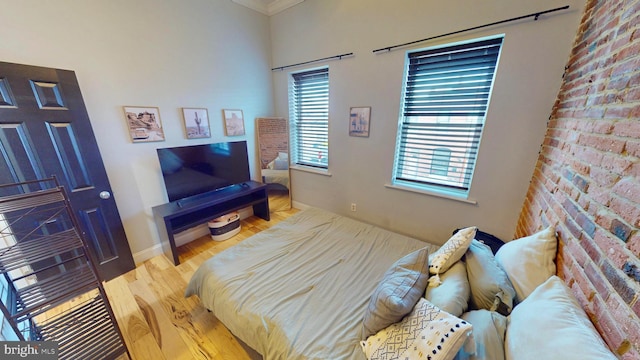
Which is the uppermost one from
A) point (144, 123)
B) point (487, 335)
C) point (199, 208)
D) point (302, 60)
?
point (302, 60)

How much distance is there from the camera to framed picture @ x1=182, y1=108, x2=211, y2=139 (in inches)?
93.2

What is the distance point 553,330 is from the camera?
0.66 meters

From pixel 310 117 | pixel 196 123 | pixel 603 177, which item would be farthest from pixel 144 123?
pixel 603 177

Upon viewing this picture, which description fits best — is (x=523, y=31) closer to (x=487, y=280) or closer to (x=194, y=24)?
(x=487, y=280)

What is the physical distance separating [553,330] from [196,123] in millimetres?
3084

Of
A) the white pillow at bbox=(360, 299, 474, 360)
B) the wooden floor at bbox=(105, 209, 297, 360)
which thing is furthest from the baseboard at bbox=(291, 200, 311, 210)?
the white pillow at bbox=(360, 299, 474, 360)

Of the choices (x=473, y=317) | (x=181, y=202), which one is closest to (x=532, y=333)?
(x=473, y=317)

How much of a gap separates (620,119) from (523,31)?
118 centimetres

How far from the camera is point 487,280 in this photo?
101 cm

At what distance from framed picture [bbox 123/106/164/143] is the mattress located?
1535mm

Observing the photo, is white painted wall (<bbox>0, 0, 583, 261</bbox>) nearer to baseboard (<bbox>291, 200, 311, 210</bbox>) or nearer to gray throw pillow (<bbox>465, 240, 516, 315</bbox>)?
baseboard (<bbox>291, 200, 311, 210</bbox>)

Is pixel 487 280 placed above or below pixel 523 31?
below

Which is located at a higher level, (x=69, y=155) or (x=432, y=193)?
(x=69, y=155)

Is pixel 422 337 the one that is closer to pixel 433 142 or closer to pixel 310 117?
pixel 433 142
